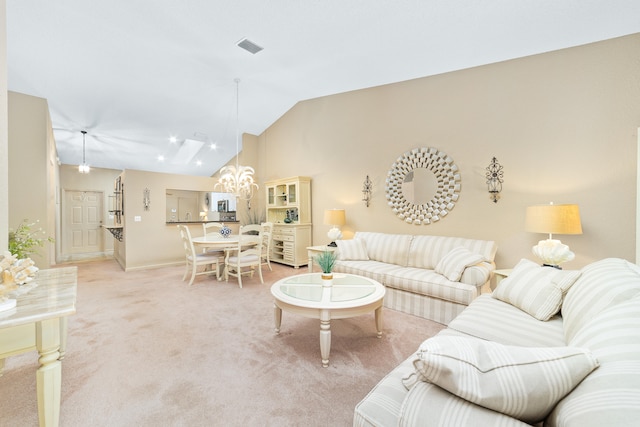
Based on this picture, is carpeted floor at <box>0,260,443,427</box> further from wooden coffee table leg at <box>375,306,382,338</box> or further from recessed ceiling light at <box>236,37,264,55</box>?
recessed ceiling light at <box>236,37,264,55</box>

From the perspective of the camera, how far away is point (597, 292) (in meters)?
1.33

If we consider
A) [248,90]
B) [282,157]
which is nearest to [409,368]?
[248,90]

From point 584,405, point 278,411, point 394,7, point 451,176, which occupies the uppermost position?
point 394,7

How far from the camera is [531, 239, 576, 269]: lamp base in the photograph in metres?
2.33

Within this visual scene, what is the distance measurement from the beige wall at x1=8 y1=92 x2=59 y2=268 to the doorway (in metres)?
3.76

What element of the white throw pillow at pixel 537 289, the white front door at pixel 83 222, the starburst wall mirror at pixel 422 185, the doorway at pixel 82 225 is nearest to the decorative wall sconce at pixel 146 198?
the doorway at pixel 82 225

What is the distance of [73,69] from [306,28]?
10.4 ft

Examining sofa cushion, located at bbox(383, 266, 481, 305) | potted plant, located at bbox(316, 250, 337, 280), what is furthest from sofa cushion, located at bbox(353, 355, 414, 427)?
sofa cushion, located at bbox(383, 266, 481, 305)

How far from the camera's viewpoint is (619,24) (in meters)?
2.35

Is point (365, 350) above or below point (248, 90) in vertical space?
below

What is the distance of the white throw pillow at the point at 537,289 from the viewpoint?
172 cm

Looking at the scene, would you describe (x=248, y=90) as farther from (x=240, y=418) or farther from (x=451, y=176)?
(x=240, y=418)

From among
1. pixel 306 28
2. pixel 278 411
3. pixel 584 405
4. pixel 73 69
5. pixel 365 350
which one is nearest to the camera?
pixel 584 405

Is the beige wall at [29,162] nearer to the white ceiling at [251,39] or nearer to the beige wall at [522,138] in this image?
the white ceiling at [251,39]
